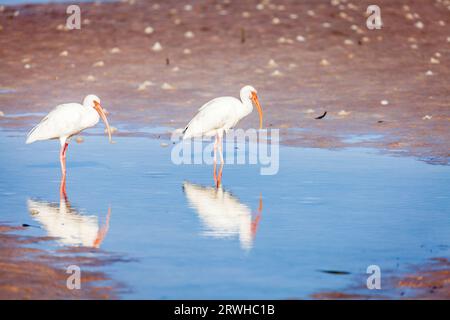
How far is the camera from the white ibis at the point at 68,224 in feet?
28.4

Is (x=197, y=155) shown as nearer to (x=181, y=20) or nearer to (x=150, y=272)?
(x=150, y=272)

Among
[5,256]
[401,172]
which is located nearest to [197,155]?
[401,172]

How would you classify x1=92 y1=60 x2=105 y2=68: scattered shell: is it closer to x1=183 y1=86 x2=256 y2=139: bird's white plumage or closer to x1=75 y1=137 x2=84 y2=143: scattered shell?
x1=75 y1=137 x2=84 y2=143: scattered shell

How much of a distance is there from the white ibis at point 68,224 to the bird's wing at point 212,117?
352 centimetres

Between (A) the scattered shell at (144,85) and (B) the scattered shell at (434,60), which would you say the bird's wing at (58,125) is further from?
(B) the scattered shell at (434,60)

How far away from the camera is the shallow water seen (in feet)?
24.8

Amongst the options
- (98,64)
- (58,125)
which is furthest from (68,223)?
(98,64)

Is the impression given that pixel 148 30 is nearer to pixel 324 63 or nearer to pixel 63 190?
pixel 324 63

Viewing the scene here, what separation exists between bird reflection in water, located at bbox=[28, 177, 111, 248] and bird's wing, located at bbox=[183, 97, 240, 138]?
135 inches

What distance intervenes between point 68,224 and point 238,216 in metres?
1.57

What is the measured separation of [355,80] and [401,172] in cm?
873

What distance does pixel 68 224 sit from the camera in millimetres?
9258

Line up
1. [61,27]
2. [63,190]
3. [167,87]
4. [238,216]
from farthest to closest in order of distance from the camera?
[61,27] < [167,87] < [63,190] < [238,216]

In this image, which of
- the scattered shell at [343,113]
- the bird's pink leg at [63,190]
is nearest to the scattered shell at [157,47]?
the scattered shell at [343,113]
